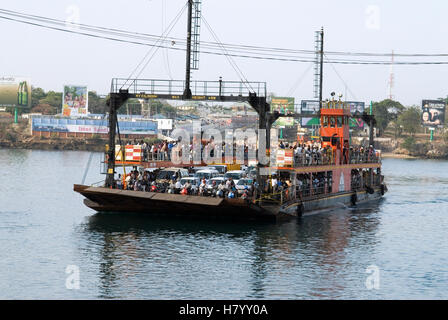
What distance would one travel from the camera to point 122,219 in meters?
41.9

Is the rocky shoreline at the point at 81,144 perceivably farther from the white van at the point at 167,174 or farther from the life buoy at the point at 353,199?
the white van at the point at 167,174

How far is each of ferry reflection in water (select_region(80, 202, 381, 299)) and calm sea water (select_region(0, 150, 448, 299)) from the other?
1.9 inches

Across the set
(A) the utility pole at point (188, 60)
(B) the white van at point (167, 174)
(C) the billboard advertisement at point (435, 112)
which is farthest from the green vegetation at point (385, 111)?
(A) the utility pole at point (188, 60)

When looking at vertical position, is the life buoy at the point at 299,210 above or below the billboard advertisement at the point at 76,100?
below

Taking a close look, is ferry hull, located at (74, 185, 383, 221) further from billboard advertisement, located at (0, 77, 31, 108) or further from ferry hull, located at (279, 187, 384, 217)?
billboard advertisement, located at (0, 77, 31, 108)

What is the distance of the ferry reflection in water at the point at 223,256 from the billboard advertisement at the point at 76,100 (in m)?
102

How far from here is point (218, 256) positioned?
32438mm

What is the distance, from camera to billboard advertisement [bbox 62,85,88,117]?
142 meters

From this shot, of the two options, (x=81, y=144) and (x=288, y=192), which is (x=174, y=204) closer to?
(x=288, y=192)

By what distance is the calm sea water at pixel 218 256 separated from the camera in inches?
1066

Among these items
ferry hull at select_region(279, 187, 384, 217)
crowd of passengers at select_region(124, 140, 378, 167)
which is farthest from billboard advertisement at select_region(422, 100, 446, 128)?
crowd of passengers at select_region(124, 140, 378, 167)

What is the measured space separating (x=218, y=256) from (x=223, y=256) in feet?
0.83
